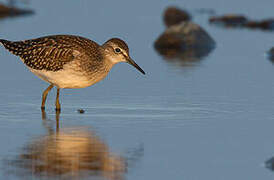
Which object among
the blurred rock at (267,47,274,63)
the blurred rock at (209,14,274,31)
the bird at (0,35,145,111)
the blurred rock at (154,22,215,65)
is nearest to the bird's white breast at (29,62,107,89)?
the bird at (0,35,145,111)

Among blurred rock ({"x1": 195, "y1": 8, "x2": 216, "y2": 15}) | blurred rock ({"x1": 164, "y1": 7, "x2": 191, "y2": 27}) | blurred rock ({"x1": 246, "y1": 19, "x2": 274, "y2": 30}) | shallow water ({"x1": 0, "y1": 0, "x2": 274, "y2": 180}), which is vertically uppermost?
blurred rock ({"x1": 195, "y1": 8, "x2": 216, "y2": 15})

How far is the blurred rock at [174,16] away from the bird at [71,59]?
14.5m

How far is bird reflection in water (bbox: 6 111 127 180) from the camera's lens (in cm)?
1079

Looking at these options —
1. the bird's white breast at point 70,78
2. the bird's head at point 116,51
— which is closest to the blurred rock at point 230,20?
the bird's head at point 116,51

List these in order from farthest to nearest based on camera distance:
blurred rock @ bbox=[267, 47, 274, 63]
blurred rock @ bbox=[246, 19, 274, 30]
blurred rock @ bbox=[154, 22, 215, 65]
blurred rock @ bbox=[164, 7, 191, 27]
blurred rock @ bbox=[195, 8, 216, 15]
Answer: blurred rock @ bbox=[195, 8, 216, 15]
blurred rock @ bbox=[164, 7, 191, 27]
blurred rock @ bbox=[246, 19, 274, 30]
blurred rock @ bbox=[154, 22, 215, 65]
blurred rock @ bbox=[267, 47, 274, 63]

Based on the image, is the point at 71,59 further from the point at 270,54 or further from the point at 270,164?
the point at 270,54

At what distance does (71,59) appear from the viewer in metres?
15.5

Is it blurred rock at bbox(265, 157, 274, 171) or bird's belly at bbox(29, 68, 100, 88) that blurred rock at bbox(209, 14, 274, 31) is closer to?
bird's belly at bbox(29, 68, 100, 88)

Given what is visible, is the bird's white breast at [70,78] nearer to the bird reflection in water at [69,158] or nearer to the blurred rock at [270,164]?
the bird reflection in water at [69,158]

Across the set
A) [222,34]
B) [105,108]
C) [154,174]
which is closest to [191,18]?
[222,34]

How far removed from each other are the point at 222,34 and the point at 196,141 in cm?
1500

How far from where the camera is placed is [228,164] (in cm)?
1145

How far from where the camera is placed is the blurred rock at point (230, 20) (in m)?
30.1

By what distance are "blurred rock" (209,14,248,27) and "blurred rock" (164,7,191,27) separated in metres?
1.29
